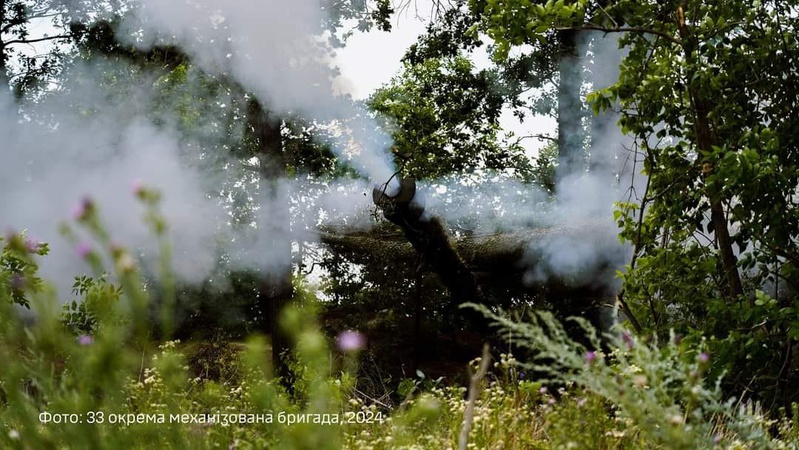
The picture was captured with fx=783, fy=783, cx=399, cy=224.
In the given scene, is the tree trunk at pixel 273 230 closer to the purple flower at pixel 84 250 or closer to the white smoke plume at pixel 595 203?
the white smoke plume at pixel 595 203

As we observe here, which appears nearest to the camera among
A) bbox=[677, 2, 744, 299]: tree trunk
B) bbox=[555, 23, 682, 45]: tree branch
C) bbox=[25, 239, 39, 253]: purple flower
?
bbox=[555, 23, 682, 45]: tree branch

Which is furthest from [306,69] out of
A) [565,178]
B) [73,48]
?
[565,178]

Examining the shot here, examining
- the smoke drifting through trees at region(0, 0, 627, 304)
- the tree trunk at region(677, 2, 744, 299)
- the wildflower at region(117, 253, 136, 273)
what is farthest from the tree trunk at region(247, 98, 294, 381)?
the wildflower at region(117, 253, 136, 273)

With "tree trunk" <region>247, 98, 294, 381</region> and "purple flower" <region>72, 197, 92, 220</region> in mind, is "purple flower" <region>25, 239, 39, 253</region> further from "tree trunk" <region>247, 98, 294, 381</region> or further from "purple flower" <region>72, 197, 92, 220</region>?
"purple flower" <region>72, 197, 92, 220</region>

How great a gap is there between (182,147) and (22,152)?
5.14 ft

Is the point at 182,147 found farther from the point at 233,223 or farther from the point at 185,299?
the point at 185,299

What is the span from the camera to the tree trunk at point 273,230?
7535 millimetres

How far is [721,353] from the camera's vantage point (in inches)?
130

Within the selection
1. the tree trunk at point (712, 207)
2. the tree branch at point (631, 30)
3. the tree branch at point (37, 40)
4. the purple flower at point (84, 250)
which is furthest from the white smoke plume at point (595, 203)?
the tree branch at point (37, 40)

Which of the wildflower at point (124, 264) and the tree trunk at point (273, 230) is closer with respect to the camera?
the wildflower at point (124, 264)

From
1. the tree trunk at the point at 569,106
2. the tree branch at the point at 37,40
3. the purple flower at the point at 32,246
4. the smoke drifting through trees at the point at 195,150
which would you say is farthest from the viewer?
the tree trunk at the point at 569,106

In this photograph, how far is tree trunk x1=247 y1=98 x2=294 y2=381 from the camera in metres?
7.54

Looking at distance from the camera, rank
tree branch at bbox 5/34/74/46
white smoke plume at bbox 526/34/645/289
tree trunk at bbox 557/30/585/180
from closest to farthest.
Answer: white smoke plume at bbox 526/34/645/289 → tree branch at bbox 5/34/74/46 → tree trunk at bbox 557/30/585/180

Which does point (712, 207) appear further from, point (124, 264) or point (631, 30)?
point (124, 264)
